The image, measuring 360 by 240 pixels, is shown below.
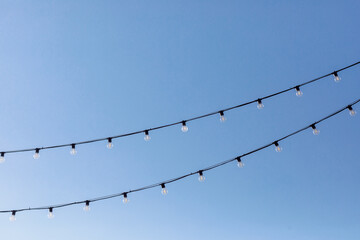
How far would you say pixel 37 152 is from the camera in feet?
20.2

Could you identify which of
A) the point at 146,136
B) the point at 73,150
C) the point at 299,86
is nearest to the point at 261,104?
the point at 299,86

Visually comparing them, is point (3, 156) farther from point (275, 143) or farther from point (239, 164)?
point (275, 143)

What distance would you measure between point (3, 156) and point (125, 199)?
2414 millimetres

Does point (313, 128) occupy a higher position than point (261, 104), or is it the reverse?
point (261, 104)

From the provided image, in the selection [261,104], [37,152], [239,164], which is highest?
[37,152]

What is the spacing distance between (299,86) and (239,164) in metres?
1.76

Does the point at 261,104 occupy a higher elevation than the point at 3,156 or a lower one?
lower

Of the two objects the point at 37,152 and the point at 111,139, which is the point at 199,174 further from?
the point at 37,152

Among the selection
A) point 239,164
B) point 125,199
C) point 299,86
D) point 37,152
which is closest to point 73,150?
point 37,152

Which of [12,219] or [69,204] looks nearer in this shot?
[69,204]

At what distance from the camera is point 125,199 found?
6160 mm

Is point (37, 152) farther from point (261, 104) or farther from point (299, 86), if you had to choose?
point (299, 86)

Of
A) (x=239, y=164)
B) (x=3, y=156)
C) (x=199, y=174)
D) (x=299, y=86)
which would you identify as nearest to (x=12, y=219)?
(x=3, y=156)

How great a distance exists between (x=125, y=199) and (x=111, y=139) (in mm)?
1146
